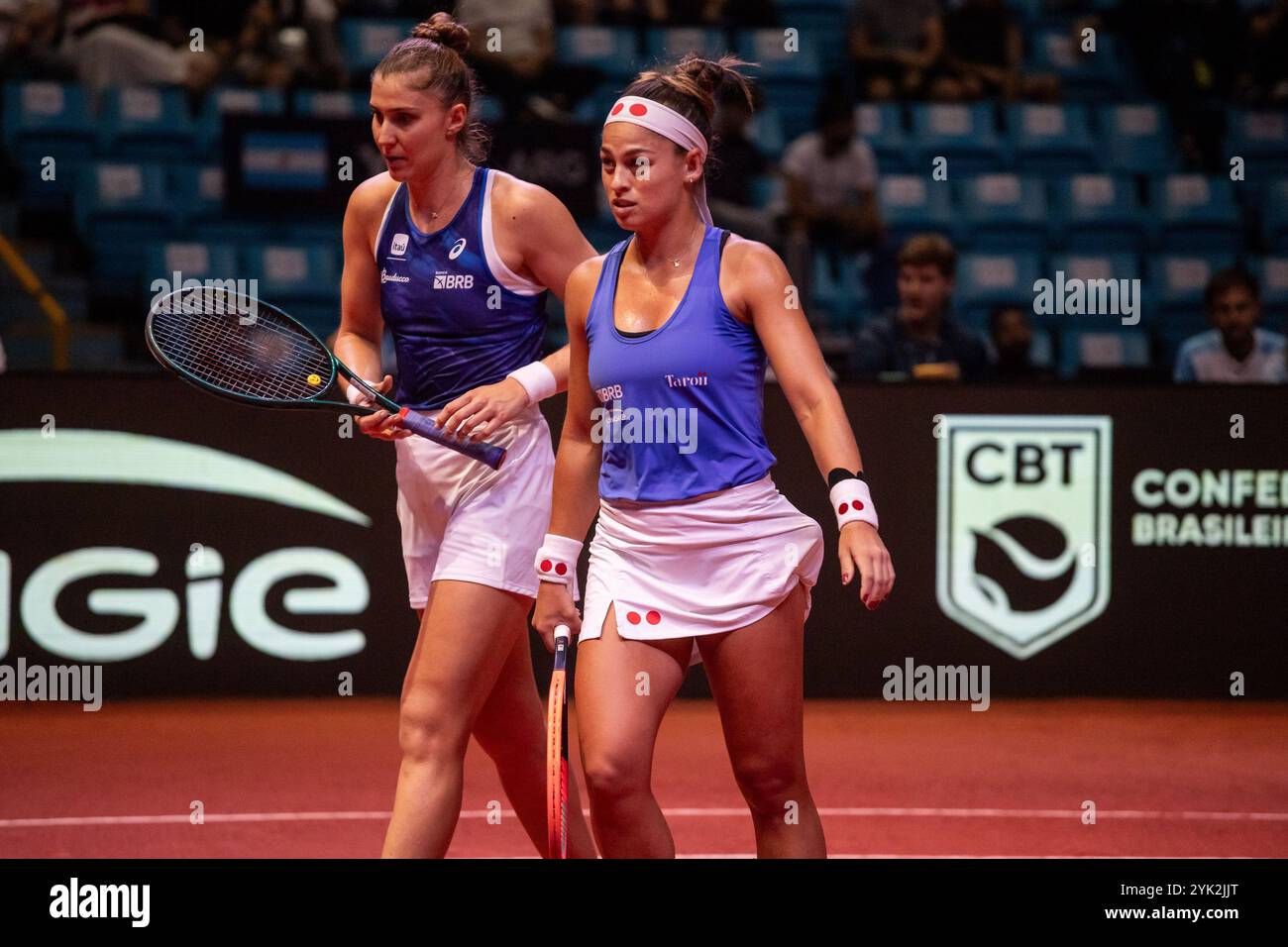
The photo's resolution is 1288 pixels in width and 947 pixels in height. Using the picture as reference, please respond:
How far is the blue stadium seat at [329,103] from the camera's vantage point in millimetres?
11016

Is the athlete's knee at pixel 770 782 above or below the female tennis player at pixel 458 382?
below

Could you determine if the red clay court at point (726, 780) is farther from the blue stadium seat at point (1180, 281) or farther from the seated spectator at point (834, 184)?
the blue stadium seat at point (1180, 281)

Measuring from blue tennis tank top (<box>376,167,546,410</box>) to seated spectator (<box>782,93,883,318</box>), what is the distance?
6490mm

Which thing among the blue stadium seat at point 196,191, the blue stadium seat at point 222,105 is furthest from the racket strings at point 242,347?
the blue stadium seat at point 222,105

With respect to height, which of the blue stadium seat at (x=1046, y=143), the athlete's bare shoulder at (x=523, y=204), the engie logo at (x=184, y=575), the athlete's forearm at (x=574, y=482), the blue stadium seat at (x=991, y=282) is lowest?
the engie logo at (x=184, y=575)

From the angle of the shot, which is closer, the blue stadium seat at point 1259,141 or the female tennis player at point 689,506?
the female tennis player at point 689,506

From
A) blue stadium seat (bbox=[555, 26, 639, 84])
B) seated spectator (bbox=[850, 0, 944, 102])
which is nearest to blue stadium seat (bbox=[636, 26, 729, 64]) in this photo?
blue stadium seat (bbox=[555, 26, 639, 84])

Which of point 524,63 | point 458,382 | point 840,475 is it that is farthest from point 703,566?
point 524,63

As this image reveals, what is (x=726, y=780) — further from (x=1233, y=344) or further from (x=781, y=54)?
(x=781, y=54)

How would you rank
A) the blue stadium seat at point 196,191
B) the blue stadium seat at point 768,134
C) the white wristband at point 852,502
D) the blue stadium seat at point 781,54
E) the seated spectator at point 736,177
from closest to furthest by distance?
the white wristband at point 852,502
the seated spectator at point 736,177
the blue stadium seat at point 196,191
the blue stadium seat at point 768,134
the blue stadium seat at point 781,54

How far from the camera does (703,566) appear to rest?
12.0ft

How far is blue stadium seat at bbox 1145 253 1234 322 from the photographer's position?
11.2 meters

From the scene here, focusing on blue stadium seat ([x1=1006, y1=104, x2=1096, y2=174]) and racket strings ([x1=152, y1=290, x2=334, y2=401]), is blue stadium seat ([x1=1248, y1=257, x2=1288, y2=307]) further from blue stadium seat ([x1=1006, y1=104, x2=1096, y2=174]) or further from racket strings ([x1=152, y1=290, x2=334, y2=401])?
racket strings ([x1=152, y1=290, x2=334, y2=401])

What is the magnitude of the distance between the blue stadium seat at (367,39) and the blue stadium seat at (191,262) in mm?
1821
